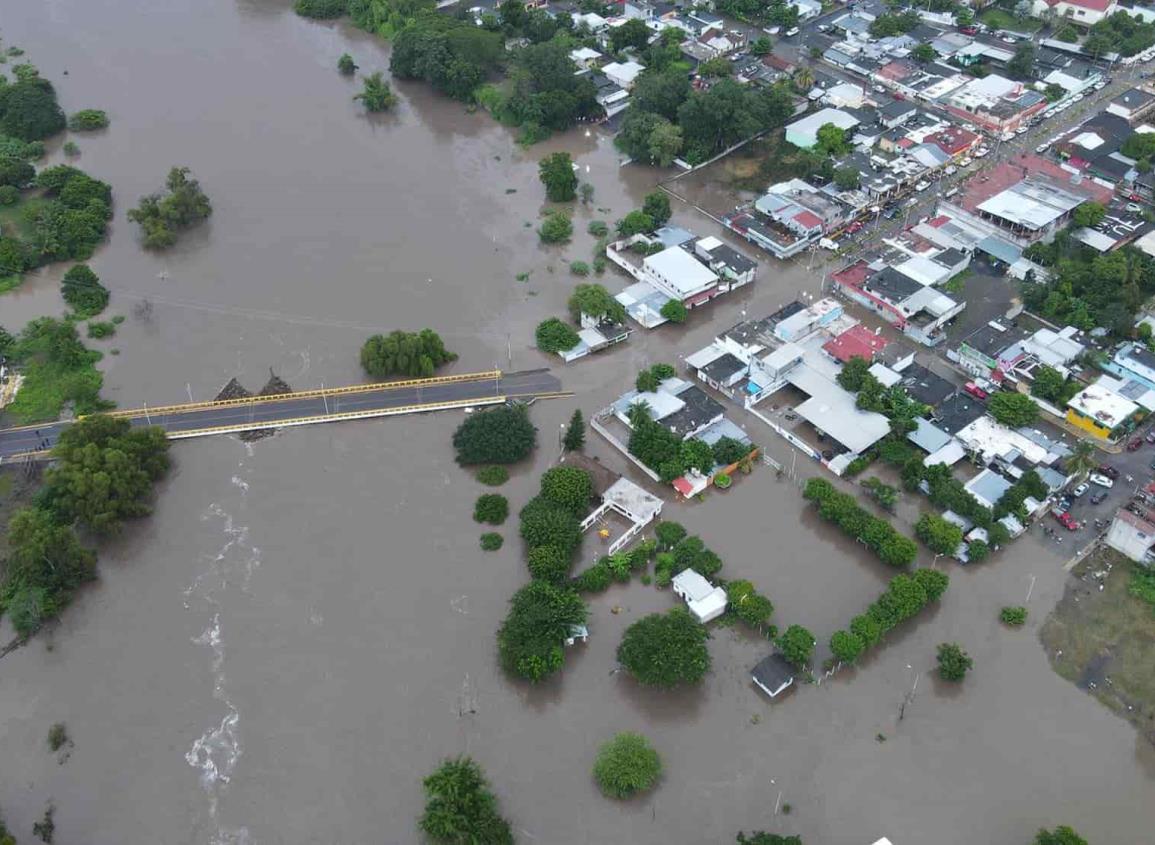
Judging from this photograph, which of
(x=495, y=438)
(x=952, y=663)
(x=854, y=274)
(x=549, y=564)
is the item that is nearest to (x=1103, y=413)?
(x=854, y=274)

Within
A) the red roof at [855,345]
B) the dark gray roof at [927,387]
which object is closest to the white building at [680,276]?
the red roof at [855,345]

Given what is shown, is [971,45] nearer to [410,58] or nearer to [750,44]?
[750,44]

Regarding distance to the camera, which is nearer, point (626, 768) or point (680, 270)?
point (626, 768)

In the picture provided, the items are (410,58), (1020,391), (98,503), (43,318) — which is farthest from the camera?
(410,58)

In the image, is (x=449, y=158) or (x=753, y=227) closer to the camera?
(x=753, y=227)

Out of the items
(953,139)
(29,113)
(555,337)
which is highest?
(29,113)

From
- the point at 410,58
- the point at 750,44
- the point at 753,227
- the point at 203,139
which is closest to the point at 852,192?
the point at 753,227

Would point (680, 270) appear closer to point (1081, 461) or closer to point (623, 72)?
point (1081, 461)
